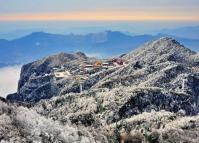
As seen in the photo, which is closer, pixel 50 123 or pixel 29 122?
pixel 29 122

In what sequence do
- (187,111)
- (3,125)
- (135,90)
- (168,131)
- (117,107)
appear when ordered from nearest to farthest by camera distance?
1. (3,125)
2. (168,131)
3. (117,107)
4. (135,90)
5. (187,111)

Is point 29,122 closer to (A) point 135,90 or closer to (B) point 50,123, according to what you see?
(B) point 50,123

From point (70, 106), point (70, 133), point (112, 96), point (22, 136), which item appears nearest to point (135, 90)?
point (112, 96)

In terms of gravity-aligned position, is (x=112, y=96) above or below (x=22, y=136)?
below

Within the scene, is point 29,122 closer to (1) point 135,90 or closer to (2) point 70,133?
(2) point 70,133

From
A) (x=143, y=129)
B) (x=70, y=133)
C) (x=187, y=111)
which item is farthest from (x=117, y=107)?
(x=70, y=133)

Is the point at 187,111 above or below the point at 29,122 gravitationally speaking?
below

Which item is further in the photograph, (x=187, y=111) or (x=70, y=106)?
(x=187, y=111)

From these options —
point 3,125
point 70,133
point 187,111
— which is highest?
point 3,125

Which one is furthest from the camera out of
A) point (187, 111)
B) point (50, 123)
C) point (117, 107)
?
point (187, 111)
